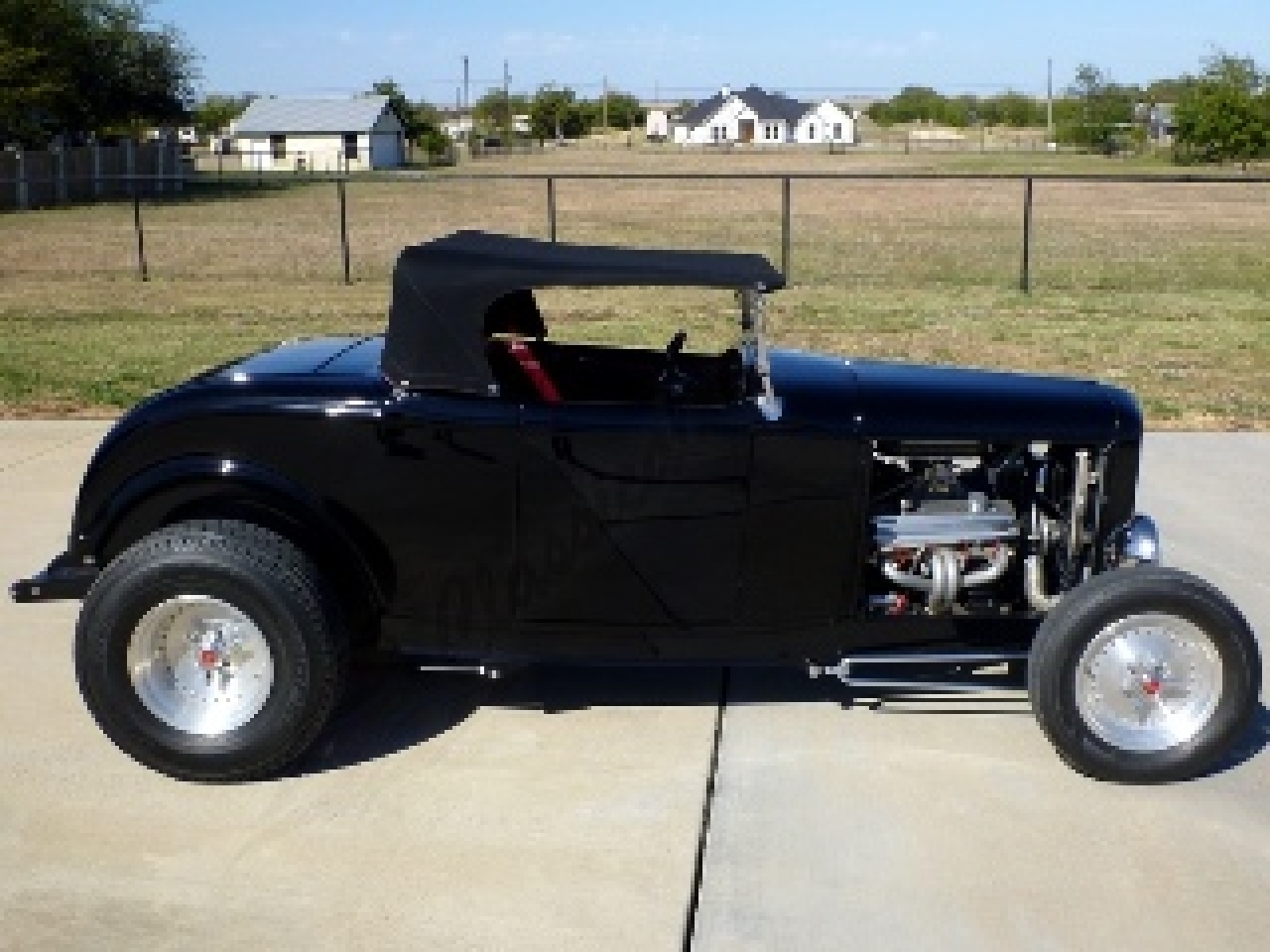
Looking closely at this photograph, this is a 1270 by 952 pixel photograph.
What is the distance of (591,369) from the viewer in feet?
16.8

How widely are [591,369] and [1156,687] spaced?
206 cm

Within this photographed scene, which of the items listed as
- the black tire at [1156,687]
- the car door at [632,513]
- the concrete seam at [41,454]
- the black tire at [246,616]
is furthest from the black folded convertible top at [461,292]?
the concrete seam at [41,454]

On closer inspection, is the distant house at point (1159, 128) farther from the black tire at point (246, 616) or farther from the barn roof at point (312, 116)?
the black tire at point (246, 616)

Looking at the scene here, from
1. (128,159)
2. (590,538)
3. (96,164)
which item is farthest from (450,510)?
(128,159)

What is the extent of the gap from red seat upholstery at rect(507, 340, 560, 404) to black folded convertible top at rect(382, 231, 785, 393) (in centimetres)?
20

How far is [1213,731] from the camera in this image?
4453 millimetres

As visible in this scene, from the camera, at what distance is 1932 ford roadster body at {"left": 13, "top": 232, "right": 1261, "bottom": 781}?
443 centimetres

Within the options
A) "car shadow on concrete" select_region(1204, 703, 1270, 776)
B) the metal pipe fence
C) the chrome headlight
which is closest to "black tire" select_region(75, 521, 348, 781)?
the chrome headlight

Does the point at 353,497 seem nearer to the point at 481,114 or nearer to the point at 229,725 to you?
the point at 229,725

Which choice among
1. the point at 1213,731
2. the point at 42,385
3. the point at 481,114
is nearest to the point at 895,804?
the point at 1213,731

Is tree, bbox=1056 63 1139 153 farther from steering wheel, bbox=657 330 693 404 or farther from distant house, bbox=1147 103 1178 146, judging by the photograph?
steering wheel, bbox=657 330 693 404

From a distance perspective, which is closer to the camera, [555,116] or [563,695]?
Answer: [563,695]

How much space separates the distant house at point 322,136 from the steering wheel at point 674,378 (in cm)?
7784

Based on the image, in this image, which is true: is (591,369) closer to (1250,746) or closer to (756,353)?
(756,353)
